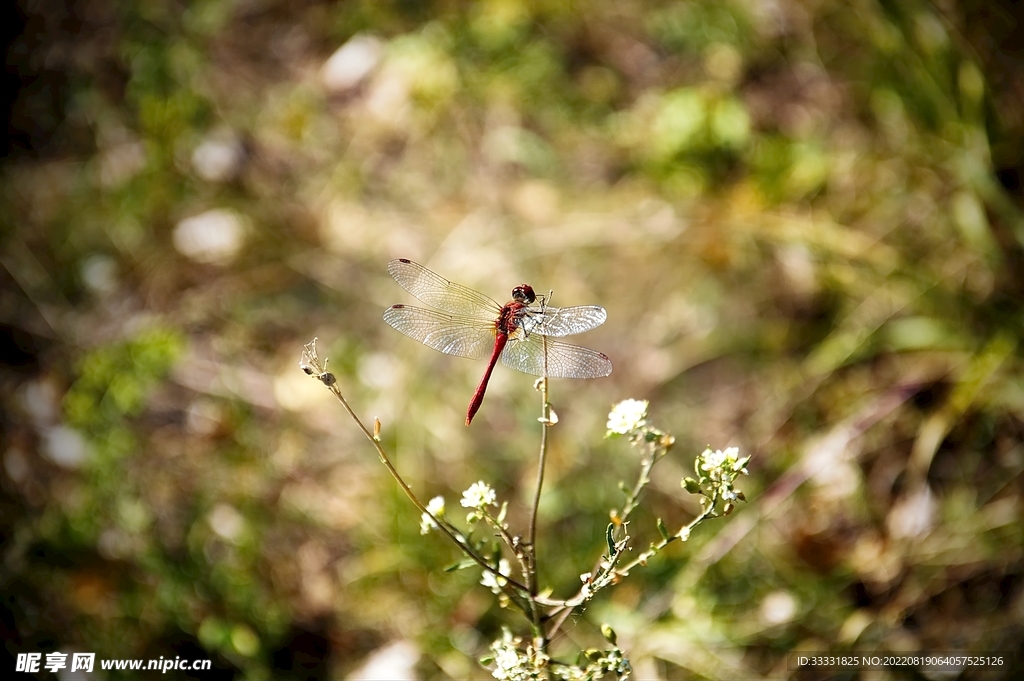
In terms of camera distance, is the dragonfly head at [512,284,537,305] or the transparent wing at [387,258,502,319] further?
the transparent wing at [387,258,502,319]

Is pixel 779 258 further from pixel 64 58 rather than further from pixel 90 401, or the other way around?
pixel 64 58

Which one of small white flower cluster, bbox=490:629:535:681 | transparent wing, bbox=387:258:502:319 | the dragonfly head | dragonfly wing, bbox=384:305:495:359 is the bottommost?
small white flower cluster, bbox=490:629:535:681

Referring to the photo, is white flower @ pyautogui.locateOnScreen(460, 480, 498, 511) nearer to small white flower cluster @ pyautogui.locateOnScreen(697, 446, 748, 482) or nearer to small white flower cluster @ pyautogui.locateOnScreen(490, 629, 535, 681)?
small white flower cluster @ pyautogui.locateOnScreen(490, 629, 535, 681)

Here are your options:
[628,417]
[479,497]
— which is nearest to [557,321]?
[628,417]

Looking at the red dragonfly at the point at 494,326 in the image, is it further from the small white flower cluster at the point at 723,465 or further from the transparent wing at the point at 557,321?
the small white flower cluster at the point at 723,465

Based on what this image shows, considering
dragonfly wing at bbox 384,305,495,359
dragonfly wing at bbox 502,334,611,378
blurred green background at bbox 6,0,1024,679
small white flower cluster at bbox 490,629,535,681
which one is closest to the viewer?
small white flower cluster at bbox 490,629,535,681

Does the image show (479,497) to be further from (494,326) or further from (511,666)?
(494,326)

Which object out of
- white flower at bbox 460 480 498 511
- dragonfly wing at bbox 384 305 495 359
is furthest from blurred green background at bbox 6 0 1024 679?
white flower at bbox 460 480 498 511
